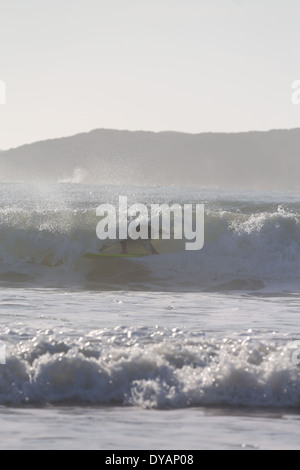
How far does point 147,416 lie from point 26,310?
4.74m

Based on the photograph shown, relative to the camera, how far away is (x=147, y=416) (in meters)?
7.04

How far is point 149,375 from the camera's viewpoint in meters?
7.96

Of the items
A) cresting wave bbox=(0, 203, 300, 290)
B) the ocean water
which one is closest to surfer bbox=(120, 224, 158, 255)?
cresting wave bbox=(0, 203, 300, 290)

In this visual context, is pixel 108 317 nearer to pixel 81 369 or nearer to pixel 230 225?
pixel 81 369

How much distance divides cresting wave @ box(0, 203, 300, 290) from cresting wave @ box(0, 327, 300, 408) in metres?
8.13

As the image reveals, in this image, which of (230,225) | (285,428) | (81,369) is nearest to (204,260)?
(230,225)

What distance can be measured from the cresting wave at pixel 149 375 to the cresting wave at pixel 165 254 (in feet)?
26.7

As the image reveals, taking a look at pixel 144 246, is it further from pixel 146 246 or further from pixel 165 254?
pixel 165 254

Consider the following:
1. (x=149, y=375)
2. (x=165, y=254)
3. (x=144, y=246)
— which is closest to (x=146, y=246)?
(x=144, y=246)

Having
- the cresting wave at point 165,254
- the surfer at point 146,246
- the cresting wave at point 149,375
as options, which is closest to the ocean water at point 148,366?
the cresting wave at point 149,375

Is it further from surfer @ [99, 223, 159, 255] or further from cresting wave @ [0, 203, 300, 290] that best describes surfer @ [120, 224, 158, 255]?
cresting wave @ [0, 203, 300, 290]

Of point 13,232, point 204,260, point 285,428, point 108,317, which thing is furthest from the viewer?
point 13,232

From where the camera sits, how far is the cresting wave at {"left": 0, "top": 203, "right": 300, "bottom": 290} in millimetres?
17844

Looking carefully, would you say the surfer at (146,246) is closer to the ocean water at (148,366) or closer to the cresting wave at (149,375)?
the ocean water at (148,366)
